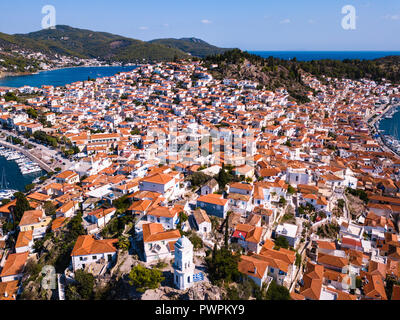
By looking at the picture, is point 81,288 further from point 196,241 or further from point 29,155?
point 29,155

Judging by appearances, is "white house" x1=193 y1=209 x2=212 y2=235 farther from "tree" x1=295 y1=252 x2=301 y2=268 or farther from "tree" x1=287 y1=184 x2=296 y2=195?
"tree" x1=287 y1=184 x2=296 y2=195

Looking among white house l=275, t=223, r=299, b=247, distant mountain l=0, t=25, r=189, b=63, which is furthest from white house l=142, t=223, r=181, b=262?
distant mountain l=0, t=25, r=189, b=63

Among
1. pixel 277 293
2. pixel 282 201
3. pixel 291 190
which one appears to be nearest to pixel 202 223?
pixel 277 293

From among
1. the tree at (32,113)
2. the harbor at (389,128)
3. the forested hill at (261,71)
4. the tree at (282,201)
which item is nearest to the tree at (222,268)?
the tree at (282,201)

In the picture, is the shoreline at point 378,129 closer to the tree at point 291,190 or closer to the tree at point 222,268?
the tree at point 291,190
